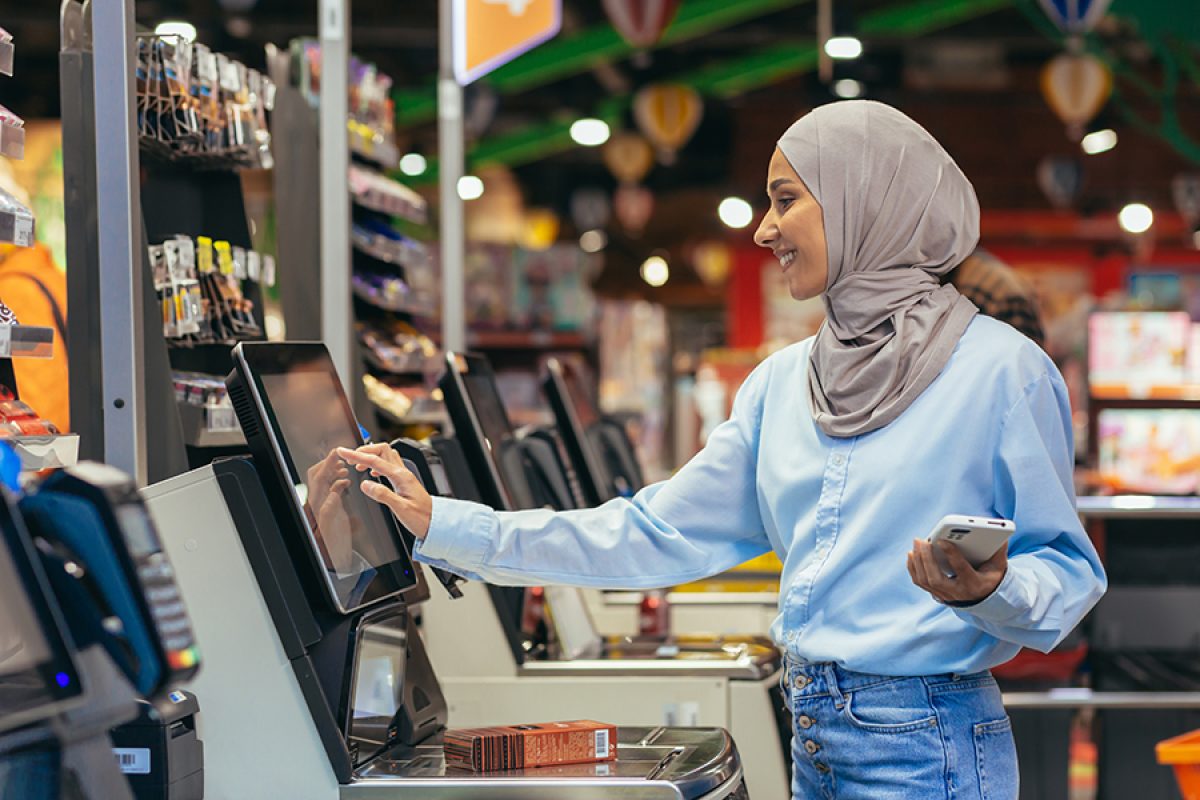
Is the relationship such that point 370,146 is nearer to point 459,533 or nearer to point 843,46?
point 459,533

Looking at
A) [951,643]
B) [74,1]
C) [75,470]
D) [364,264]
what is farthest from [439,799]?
[364,264]

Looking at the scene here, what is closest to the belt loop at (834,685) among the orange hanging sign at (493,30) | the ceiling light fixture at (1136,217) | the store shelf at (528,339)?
the orange hanging sign at (493,30)

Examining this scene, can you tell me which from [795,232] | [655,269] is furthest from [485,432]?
[655,269]

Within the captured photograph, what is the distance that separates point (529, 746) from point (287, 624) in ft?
1.20

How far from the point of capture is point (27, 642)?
134 cm

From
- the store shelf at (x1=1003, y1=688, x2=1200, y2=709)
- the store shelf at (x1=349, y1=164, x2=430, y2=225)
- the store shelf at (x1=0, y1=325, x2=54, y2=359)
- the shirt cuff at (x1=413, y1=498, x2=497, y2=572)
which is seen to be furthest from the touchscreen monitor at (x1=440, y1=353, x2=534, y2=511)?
the store shelf at (x1=1003, y1=688, x2=1200, y2=709)

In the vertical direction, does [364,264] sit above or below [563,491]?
above

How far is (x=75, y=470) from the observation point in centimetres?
133

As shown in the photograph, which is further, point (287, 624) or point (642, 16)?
point (642, 16)

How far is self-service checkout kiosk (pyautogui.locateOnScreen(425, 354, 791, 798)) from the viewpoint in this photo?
300 centimetres

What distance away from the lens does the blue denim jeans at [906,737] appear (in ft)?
6.09

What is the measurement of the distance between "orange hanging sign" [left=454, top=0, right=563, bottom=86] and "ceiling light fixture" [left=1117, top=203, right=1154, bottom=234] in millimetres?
13731

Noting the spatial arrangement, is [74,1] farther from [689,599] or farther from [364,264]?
[689,599]

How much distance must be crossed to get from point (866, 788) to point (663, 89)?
39.2ft
